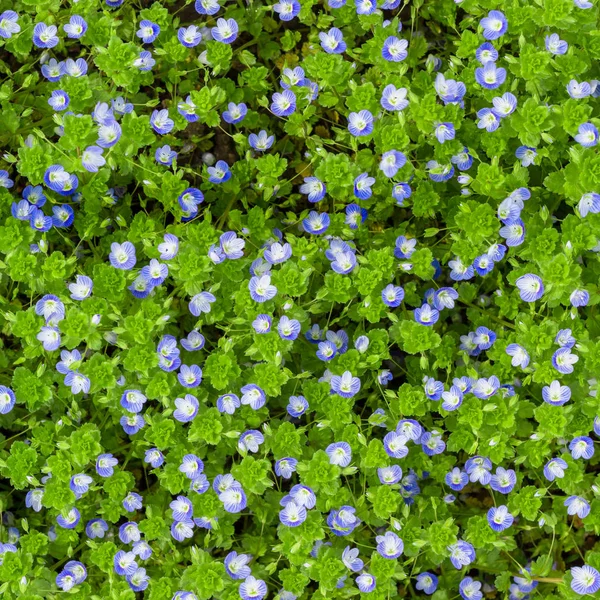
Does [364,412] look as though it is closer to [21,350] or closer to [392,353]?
[392,353]

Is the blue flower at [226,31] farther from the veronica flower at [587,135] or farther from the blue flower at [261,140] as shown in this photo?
the veronica flower at [587,135]

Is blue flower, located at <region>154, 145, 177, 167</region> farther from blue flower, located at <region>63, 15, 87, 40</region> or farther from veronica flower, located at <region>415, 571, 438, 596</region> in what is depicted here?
veronica flower, located at <region>415, 571, 438, 596</region>

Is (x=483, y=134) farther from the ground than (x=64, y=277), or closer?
farther from the ground

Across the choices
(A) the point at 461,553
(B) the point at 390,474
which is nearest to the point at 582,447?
(A) the point at 461,553

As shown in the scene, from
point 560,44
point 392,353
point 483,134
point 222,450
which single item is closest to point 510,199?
point 483,134

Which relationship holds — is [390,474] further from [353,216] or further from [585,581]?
[353,216]

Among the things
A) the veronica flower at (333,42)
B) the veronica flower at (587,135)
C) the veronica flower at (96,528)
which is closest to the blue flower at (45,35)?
the veronica flower at (333,42)

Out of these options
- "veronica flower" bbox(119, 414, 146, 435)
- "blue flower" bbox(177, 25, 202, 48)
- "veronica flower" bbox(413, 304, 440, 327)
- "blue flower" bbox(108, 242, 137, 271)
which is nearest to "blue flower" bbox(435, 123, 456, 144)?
"veronica flower" bbox(413, 304, 440, 327)
